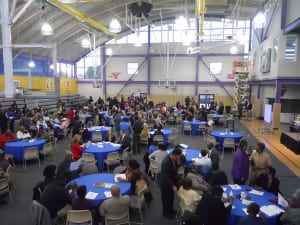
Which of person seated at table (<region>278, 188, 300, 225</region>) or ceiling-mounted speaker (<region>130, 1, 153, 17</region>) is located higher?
ceiling-mounted speaker (<region>130, 1, 153, 17</region>)

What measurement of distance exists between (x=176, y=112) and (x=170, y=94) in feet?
29.1

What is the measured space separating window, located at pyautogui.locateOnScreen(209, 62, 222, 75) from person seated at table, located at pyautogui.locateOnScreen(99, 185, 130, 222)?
22354mm

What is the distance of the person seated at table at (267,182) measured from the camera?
539 cm

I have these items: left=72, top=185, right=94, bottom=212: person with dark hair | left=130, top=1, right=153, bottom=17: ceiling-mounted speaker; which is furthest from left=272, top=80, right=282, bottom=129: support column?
left=72, top=185, right=94, bottom=212: person with dark hair

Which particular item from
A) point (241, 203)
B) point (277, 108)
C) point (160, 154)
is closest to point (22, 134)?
point (160, 154)

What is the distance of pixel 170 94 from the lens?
26.4 metres

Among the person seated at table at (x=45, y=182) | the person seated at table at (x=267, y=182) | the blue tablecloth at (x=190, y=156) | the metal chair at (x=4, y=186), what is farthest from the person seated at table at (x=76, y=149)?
the person seated at table at (x=267, y=182)

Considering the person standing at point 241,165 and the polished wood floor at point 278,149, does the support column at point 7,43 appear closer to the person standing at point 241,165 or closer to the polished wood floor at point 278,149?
the person standing at point 241,165

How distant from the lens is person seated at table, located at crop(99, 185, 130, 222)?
4.53 metres

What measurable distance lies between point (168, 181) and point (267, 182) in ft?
7.09

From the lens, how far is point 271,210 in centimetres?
447

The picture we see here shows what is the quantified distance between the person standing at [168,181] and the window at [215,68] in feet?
68.5

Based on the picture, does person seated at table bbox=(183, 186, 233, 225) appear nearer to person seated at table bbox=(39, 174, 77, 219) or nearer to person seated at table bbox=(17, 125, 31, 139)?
person seated at table bbox=(39, 174, 77, 219)

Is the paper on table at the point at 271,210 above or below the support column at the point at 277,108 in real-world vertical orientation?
below
